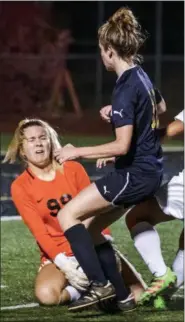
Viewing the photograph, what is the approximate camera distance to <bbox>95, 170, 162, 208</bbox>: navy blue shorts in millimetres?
5840

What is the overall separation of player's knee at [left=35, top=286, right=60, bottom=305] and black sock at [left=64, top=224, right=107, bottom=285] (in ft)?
2.38

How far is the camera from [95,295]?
19.1 ft

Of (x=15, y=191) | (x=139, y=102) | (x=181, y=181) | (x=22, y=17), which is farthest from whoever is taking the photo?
(x=22, y=17)

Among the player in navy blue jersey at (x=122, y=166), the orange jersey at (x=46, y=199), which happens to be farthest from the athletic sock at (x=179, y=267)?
the orange jersey at (x=46, y=199)

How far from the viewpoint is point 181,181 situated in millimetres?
6188

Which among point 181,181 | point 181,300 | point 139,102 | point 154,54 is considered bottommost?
point 154,54

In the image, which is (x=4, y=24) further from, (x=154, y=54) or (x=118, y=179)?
(x=118, y=179)

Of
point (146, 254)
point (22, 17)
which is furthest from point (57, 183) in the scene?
point (22, 17)

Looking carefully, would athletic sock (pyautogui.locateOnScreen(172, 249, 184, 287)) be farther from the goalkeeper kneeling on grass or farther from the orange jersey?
the orange jersey

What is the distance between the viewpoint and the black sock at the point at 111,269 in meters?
6.36

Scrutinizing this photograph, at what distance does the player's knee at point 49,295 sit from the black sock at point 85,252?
0.72 metres

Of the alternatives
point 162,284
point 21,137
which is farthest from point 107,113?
point 162,284

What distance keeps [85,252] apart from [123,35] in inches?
43.2

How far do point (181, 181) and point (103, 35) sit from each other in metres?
0.90
